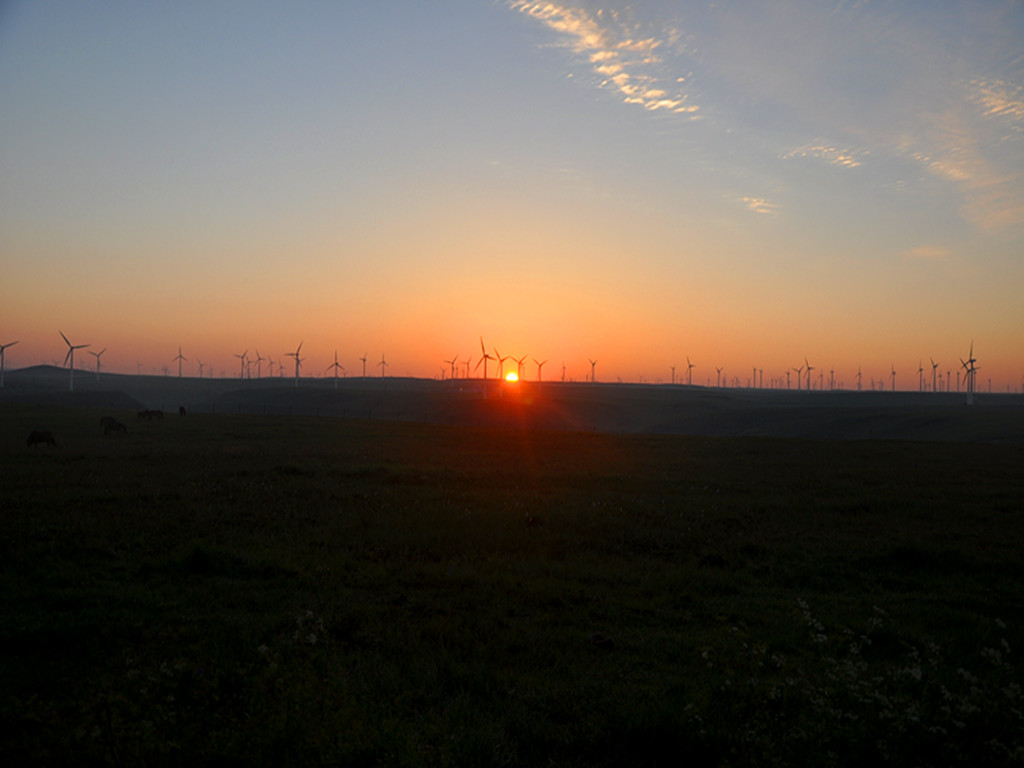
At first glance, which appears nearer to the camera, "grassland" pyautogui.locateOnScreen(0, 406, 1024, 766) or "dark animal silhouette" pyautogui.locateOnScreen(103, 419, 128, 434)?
"grassland" pyautogui.locateOnScreen(0, 406, 1024, 766)

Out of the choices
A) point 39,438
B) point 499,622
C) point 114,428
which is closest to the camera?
point 499,622

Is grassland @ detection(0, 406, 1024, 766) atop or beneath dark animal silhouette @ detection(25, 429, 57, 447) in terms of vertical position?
beneath

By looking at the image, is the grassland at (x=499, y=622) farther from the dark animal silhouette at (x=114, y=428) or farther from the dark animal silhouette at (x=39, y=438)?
the dark animal silhouette at (x=114, y=428)

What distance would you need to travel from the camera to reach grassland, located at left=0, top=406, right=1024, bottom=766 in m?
6.46

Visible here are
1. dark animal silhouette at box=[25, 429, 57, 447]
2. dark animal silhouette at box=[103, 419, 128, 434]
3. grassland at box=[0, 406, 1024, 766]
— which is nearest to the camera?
grassland at box=[0, 406, 1024, 766]

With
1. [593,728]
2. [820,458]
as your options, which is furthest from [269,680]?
[820,458]

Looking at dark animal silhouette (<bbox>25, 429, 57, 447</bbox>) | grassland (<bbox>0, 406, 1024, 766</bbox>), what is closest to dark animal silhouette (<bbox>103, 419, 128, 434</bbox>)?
dark animal silhouette (<bbox>25, 429, 57, 447</bbox>)

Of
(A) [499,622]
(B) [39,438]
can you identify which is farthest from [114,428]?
(A) [499,622]

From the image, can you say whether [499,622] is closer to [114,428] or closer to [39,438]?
[39,438]

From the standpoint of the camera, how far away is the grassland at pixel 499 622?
6.46 m

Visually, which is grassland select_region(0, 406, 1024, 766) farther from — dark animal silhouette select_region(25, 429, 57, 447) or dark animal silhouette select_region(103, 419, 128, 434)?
dark animal silhouette select_region(103, 419, 128, 434)

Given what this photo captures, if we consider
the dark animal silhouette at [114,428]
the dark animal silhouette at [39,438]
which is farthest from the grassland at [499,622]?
the dark animal silhouette at [114,428]

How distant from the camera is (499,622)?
10.3 metres

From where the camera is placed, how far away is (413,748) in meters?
6.10
